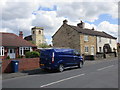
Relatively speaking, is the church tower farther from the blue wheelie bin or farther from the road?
the road

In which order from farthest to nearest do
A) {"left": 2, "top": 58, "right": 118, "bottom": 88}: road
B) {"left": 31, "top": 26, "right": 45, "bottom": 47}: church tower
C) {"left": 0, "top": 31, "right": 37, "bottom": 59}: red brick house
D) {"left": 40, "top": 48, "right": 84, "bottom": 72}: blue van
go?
{"left": 31, "top": 26, "right": 45, "bottom": 47}: church tower → {"left": 0, "top": 31, "right": 37, "bottom": 59}: red brick house → {"left": 40, "top": 48, "right": 84, "bottom": 72}: blue van → {"left": 2, "top": 58, "right": 118, "bottom": 88}: road

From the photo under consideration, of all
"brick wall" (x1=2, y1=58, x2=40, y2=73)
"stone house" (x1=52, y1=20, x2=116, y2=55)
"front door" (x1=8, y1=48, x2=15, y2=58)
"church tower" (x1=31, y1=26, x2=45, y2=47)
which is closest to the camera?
"brick wall" (x1=2, y1=58, x2=40, y2=73)

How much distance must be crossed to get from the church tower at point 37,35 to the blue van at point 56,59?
4917 cm

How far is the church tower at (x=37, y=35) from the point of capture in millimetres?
64438

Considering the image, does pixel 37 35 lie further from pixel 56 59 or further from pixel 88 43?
pixel 56 59

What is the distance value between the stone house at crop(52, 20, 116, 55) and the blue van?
1976 centimetres

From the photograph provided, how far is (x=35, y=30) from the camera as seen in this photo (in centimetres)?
6438

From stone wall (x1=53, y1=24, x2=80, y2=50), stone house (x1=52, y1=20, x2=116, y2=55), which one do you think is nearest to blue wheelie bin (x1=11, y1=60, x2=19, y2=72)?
stone house (x1=52, y1=20, x2=116, y2=55)

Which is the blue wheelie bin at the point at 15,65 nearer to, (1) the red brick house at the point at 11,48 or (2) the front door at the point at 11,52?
(1) the red brick house at the point at 11,48

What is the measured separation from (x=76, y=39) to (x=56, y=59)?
2240 cm

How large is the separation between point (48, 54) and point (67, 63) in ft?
7.48

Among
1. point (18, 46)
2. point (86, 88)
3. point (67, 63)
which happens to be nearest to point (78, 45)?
point (18, 46)

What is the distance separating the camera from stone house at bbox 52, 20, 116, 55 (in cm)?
3581

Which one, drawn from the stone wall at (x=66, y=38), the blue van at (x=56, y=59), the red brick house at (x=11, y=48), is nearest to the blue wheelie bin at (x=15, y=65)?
the blue van at (x=56, y=59)
